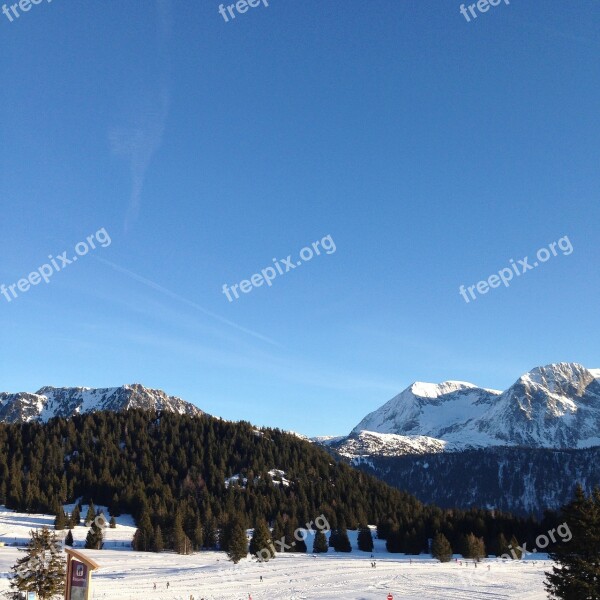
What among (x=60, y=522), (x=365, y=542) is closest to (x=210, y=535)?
(x=60, y=522)

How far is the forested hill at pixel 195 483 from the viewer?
130750mm

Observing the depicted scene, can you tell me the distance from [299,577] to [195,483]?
98.8m

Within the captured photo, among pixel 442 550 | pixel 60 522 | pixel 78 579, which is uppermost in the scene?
Result: pixel 60 522

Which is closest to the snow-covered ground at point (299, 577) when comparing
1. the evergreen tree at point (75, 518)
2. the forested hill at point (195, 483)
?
the evergreen tree at point (75, 518)

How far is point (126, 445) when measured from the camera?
19000 cm

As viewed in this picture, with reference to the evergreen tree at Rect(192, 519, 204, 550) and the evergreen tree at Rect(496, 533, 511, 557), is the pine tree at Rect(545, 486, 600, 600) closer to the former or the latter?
the evergreen tree at Rect(192, 519, 204, 550)

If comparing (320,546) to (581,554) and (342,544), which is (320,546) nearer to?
(342,544)

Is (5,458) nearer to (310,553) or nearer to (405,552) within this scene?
(310,553)

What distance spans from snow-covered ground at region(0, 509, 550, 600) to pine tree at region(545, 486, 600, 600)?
119ft

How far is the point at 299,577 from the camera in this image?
76.4 metres

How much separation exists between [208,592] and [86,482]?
10970 centimetres

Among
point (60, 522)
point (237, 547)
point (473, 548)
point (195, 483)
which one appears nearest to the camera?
point (237, 547)

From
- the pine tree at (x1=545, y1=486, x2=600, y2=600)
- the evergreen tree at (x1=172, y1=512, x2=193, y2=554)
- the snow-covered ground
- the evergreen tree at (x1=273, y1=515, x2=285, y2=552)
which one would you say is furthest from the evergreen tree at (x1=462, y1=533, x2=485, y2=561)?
the pine tree at (x1=545, y1=486, x2=600, y2=600)

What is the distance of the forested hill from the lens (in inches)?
5148
